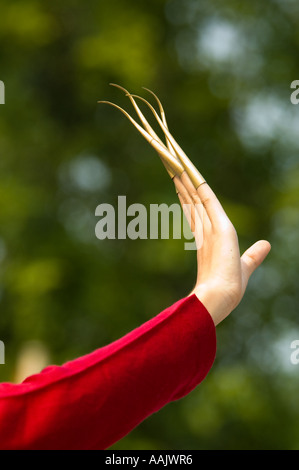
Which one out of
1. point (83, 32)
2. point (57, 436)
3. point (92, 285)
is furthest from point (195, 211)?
point (83, 32)

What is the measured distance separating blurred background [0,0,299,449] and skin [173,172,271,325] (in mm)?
2227

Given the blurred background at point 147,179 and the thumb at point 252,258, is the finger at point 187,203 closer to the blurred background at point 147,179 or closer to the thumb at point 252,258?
the thumb at point 252,258

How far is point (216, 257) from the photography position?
70 cm

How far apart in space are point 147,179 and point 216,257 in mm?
2563

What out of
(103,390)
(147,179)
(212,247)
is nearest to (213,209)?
(212,247)

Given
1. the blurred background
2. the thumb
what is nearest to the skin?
the thumb

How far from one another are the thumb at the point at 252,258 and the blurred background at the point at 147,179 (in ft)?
7.22

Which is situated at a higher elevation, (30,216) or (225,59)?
(225,59)

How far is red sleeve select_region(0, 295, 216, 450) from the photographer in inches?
24.8

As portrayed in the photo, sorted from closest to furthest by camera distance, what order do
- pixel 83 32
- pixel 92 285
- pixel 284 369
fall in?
pixel 92 285 < pixel 284 369 < pixel 83 32

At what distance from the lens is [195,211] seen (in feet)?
2.46

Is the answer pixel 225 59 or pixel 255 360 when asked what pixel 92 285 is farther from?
pixel 225 59

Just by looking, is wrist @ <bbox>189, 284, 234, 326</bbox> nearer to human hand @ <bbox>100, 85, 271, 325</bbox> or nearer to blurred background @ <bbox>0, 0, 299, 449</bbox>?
human hand @ <bbox>100, 85, 271, 325</bbox>

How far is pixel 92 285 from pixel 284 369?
2.93 ft
